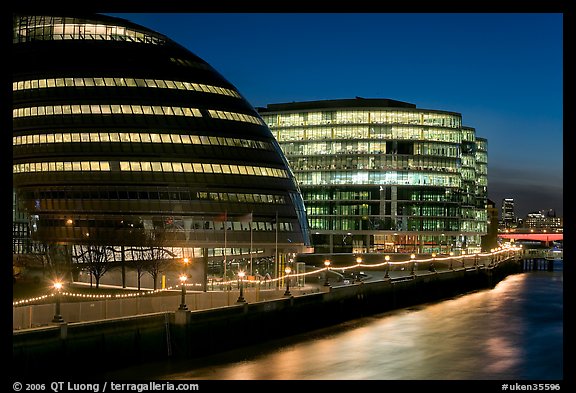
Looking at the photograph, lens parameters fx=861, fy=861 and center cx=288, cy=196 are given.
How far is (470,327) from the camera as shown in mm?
73688

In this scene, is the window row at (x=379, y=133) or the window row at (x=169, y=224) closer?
the window row at (x=169, y=224)

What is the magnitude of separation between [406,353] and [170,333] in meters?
17.8

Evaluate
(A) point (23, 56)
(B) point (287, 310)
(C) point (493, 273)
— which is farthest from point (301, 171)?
(B) point (287, 310)

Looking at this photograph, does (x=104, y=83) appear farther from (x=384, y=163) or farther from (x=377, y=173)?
(x=384, y=163)

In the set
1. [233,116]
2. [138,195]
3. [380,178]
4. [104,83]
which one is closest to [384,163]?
[380,178]

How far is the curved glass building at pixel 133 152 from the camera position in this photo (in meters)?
83.2

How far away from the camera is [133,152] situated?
82.9m

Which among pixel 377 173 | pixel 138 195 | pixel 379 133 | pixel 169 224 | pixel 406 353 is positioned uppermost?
pixel 379 133

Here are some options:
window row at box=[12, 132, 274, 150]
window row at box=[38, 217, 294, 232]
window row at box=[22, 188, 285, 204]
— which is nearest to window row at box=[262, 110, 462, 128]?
window row at box=[38, 217, 294, 232]

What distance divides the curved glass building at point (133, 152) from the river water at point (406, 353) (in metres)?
19.5

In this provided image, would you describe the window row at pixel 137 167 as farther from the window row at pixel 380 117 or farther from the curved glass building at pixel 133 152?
the window row at pixel 380 117

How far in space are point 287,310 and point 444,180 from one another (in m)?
115

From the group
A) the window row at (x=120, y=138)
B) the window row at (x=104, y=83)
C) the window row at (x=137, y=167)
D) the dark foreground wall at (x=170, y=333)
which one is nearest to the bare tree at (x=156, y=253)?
the window row at (x=137, y=167)

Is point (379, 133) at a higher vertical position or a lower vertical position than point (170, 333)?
higher
